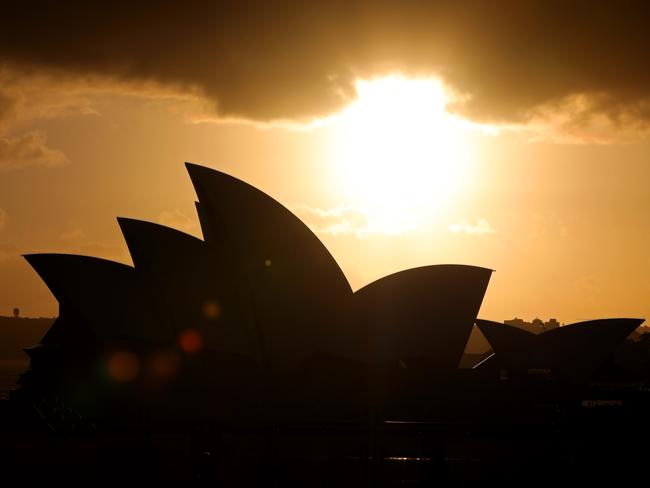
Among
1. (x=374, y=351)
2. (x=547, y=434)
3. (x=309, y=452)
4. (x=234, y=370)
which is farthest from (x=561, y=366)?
(x=547, y=434)

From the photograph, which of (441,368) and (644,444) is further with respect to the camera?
(441,368)

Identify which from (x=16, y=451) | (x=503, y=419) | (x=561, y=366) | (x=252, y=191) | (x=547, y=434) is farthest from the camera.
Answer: (x=561, y=366)

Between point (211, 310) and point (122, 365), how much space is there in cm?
470

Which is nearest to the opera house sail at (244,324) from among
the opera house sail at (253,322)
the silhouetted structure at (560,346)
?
the opera house sail at (253,322)

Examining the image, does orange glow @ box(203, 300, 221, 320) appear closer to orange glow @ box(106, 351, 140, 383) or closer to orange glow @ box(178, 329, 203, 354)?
orange glow @ box(178, 329, 203, 354)

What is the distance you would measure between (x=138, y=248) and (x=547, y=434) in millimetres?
22229

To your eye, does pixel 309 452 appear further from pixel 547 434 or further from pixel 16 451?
pixel 547 434

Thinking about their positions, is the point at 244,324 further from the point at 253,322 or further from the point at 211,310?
the point at 211,310

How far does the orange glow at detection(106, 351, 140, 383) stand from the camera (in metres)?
32.4

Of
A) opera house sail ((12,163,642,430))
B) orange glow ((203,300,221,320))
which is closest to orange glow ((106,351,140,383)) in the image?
opera house sail ((12,163,642,430))

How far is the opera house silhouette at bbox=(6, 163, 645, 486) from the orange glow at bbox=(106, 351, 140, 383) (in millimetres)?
57

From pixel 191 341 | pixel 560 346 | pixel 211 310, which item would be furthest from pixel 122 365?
pixel 560 346

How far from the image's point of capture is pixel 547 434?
38.3 feet

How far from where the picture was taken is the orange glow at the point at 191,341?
102 ft
